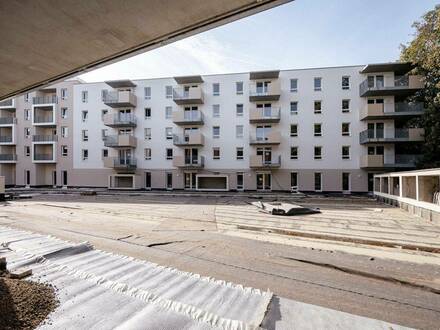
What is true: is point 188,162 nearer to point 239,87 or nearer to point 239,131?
point 239,131

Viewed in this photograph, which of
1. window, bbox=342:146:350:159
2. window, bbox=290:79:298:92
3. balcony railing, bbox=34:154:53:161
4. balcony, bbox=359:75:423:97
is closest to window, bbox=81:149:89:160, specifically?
balcony railing, bbox=34:154:53:161

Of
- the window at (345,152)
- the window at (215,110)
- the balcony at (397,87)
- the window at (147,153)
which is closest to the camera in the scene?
the balcony at (397,87)

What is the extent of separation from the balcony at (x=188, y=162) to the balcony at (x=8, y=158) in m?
26.5

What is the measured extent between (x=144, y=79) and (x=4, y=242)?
28675 mm

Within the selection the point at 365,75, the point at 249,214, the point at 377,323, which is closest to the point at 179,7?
the point at 377,323

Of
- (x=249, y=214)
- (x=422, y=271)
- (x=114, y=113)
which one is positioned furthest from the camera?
(x=114, y=113)

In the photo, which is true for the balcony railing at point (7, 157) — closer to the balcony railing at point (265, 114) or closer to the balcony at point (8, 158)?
the balcony at point (8, 158)

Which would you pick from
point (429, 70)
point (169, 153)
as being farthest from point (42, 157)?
point (429, 70)

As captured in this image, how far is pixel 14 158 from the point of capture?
35781 millimetres

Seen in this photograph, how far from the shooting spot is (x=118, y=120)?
3088cm

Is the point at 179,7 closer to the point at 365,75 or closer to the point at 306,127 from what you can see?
the point at 306,127

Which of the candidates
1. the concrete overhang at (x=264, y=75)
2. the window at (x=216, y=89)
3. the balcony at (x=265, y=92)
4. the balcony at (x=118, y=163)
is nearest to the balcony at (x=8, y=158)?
the balcony at (x=118, y=163)

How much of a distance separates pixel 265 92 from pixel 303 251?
23.9 m

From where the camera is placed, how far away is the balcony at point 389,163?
24.0 metres
